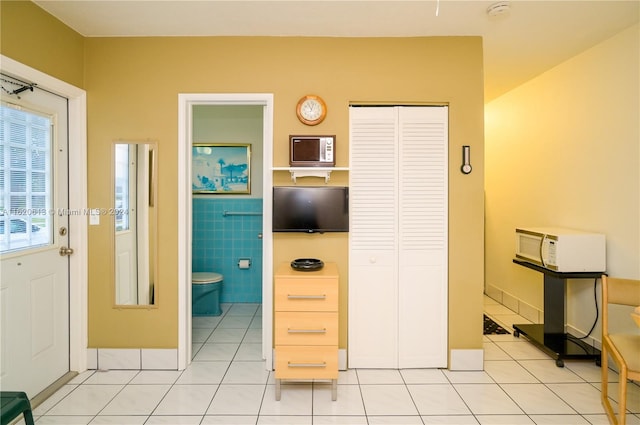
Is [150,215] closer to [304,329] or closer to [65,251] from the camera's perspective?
[65,251]

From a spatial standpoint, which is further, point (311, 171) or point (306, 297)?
point (311, 171)

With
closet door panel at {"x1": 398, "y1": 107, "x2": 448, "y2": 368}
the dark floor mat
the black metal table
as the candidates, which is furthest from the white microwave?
the dark floor mat

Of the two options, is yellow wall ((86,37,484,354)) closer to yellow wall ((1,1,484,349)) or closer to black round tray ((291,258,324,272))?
yellow wall ((1,1,484,349))

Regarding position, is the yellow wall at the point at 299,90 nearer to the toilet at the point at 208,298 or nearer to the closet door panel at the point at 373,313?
the closet door panel at the point at 373,313

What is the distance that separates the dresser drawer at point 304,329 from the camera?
7.63 feet

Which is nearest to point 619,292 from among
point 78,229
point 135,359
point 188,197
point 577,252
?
point 577,252

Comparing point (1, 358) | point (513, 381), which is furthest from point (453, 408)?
point (1, 358)

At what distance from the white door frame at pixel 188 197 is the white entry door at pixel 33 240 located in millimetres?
805

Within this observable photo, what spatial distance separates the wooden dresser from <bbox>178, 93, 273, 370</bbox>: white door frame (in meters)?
0.43

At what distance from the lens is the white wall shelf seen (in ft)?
8.44

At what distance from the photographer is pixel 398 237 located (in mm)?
2729

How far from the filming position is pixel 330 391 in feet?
7.97

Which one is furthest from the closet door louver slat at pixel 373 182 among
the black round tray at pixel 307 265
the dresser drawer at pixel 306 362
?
the dresser drawer at pixel 306 362

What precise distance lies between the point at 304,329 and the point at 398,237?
39.1 inches
